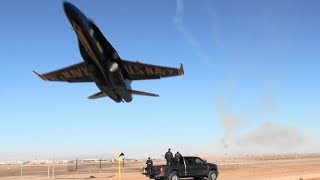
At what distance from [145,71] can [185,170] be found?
7.29 meters

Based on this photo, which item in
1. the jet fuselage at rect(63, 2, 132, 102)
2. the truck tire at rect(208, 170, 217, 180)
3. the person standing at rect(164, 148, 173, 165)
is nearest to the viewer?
the jet fuselage at rect(63, 2, 132, 102)

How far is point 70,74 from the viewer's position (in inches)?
1240

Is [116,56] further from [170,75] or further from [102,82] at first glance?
[170,75]

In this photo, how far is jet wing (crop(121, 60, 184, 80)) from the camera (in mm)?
29641

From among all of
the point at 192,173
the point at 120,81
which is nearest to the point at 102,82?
the point at 120,81

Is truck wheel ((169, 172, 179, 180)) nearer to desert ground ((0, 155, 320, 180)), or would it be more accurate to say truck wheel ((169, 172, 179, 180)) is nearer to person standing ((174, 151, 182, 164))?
person standing ((174, 151, 182, 164))

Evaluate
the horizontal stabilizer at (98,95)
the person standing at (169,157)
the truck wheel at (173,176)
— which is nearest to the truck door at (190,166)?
the truck wheel at (173,176)

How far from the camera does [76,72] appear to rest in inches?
1227

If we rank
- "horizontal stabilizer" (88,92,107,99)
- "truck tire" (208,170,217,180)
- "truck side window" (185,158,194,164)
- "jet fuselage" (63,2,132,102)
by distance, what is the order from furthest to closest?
"horizontal stabilizer" (88,92,107,99)
"truck tire" (208,170,217,180)
"truck side window" (185,158,194,164)
"jet fuselage" (63,2,132,102)

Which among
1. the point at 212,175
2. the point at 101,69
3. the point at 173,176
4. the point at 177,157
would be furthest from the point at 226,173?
the point at 101,69

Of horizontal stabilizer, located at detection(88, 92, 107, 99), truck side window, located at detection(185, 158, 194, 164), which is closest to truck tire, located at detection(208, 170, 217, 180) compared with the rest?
truck side window, located at detection(185, 158, 194, 164)

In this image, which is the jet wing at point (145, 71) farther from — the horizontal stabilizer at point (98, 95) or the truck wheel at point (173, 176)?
the truck wheel at point (173, 176)

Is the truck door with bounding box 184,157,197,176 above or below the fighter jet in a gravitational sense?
below

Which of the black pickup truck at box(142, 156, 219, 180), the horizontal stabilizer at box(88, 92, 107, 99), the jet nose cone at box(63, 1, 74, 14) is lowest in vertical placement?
the black pickup truck at box(142, 156, 219, 180)
